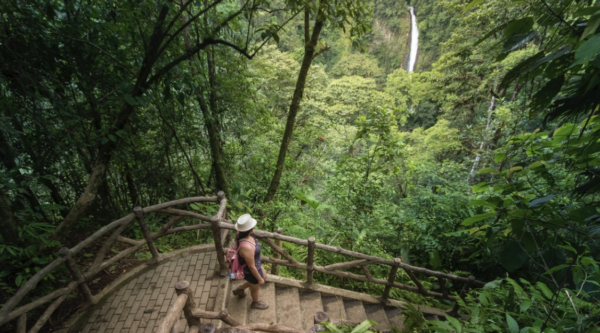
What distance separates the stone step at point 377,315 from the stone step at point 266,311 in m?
1.57

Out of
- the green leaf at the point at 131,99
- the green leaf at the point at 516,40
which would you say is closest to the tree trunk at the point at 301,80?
the green leaf at the point at 131,99

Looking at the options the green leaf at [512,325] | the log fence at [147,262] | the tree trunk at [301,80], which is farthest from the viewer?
the tree trunk at [301,80]

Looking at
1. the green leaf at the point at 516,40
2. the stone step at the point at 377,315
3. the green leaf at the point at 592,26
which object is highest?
the green leaf at the point at 516,40

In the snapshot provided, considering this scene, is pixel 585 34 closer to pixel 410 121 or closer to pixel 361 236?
pixel 361 236

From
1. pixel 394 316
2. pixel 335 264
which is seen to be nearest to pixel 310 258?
pixel 335 264

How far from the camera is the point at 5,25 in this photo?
274 centimetres

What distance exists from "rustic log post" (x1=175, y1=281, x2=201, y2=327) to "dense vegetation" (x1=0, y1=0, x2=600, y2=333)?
202 centimetres

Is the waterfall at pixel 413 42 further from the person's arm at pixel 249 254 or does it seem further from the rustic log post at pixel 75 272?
the rustic log post at pixel 75 272

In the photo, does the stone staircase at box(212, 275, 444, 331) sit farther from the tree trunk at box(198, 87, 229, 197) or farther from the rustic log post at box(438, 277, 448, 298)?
the tree trunk at box(198, 87, 229, 197)

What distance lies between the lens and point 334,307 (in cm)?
400

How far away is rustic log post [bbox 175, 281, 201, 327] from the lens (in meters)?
2.20

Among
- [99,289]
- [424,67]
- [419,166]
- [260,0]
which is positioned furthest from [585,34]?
[424,67]

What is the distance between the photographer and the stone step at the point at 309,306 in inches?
142

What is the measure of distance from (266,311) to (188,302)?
147 centimetres
